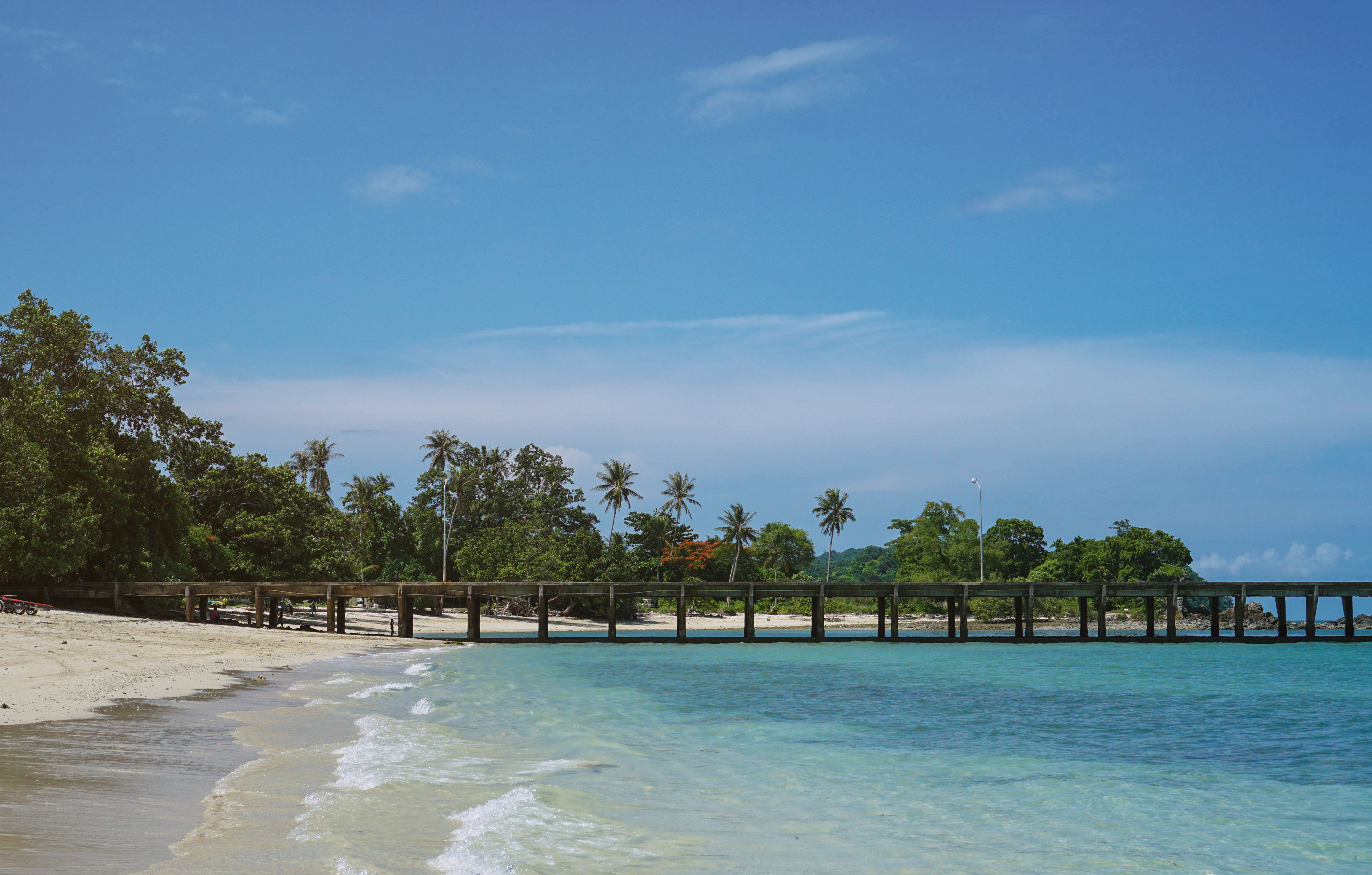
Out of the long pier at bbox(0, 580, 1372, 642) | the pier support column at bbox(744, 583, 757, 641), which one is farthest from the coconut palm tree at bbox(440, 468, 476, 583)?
the pier support column at bbox(744, 583, 757, 641)

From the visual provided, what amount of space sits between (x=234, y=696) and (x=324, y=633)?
97.3 feet

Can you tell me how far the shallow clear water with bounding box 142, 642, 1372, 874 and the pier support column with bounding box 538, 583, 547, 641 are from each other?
2000 cm

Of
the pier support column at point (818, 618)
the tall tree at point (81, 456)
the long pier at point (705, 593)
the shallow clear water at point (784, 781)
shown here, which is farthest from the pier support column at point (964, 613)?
the tall tree at point (81, 456)

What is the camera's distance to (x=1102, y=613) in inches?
2164

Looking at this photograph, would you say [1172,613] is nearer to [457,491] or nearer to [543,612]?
[543,612]

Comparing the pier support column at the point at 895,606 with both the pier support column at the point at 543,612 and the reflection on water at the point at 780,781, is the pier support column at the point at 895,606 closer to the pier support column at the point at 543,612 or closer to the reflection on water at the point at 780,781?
the pier support column at the point at 543,612

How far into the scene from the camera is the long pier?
44.1 m

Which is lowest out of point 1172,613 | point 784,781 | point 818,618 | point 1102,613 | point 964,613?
point 818,618

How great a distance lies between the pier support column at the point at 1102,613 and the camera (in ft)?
172

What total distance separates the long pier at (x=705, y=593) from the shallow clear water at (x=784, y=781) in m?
20.7

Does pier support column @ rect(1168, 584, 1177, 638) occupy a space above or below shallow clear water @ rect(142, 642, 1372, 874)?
below

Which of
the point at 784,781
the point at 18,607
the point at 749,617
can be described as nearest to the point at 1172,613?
the point at 749,617

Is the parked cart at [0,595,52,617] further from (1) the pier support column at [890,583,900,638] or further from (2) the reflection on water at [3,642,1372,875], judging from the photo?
(1) the pier support column at [890,583,900,638]

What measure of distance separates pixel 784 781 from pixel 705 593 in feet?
127
